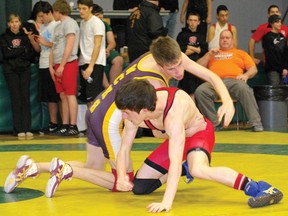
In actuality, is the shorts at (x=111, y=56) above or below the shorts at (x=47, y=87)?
above

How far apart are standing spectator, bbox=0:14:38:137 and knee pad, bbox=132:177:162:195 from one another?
4873mm

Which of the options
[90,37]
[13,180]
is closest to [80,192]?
[13,180]

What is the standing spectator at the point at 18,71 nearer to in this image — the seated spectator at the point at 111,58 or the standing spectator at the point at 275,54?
the seated spectator at the point at 111,58

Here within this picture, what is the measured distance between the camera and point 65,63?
387 inches

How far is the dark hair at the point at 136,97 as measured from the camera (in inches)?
183

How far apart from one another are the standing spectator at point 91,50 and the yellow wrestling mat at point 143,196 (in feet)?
→ 4.93

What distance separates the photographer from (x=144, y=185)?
5387 millimetres

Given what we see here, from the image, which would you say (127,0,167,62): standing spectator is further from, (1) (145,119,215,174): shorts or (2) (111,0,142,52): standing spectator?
(1) (145,119,215,174): shorts

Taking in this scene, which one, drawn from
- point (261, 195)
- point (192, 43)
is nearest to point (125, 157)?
point (261, 195)

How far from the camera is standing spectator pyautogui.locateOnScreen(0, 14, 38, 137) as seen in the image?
10078mm

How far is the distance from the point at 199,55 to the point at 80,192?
551cm

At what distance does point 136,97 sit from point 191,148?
69 cm

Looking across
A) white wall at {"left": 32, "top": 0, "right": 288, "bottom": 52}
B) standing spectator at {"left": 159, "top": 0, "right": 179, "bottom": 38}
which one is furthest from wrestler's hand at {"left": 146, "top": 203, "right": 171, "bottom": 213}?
white wall at {"left": 32, "top": 0, "right": 288, "bottom": 52}

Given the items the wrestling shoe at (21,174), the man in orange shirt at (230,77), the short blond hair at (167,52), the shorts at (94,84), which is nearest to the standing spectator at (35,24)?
the shorts at (94,84)
